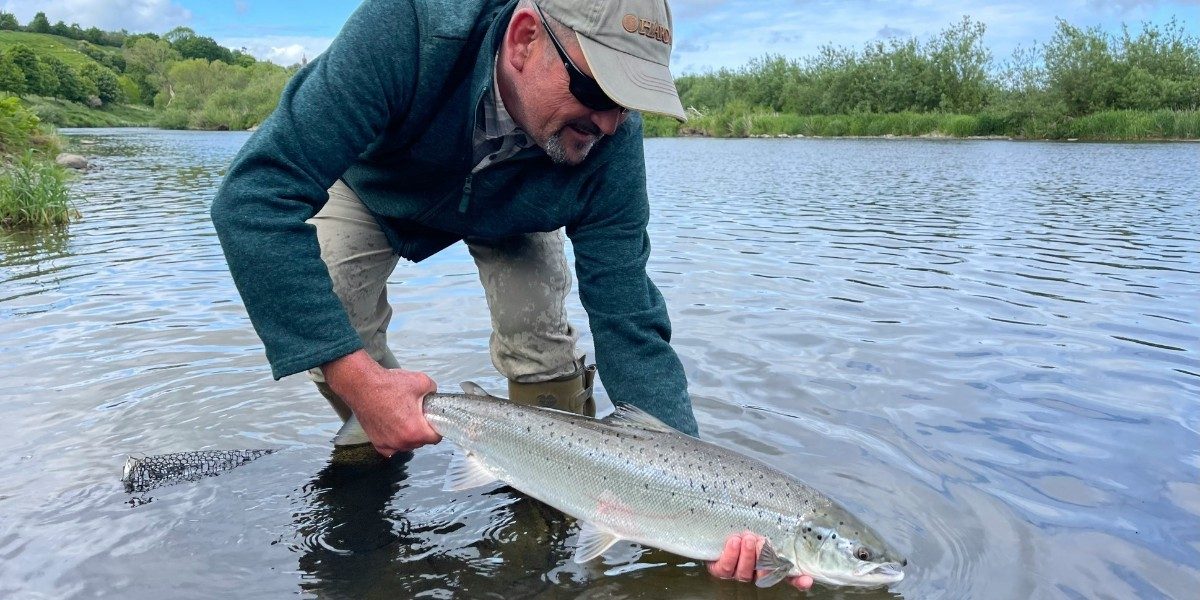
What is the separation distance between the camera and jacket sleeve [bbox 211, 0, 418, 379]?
9.54 feet

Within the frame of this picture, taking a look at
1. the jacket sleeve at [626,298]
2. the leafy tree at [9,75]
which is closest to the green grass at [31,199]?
the jacket sleeve at [626,298]

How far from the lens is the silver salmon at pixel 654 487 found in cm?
311

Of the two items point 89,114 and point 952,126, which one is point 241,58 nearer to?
point 89,114

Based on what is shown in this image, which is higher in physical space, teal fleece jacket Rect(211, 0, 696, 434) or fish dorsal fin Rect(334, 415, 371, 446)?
teal fleece jacket Rect(211, 0, 696, 434)

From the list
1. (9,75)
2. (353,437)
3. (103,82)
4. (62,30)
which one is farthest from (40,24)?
(353,437)

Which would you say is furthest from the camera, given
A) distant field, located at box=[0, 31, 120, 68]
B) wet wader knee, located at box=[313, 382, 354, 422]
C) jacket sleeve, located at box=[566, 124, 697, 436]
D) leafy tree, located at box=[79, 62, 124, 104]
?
distant field, located at box=[0, 31, 120, 68]

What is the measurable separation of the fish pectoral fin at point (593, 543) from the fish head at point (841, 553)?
0.70 m

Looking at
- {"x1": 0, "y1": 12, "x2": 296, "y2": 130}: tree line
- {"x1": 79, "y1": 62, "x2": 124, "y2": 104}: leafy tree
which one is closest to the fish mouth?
{"x1": 0, "y1": 12, "x2": 296, "y2": 130}: tree line

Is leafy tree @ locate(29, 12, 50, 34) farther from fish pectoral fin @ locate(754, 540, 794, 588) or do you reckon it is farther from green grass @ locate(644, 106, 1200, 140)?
fish pectoral fin @ locate(754, 540, 794, 588)

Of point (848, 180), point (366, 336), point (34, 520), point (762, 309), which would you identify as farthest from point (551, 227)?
point (848, 180)

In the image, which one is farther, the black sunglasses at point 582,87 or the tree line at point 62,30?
the tree line at point 62,30

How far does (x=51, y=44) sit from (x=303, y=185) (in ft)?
597

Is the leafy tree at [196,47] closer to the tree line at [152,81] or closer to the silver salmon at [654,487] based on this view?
the tree line at [152,81]

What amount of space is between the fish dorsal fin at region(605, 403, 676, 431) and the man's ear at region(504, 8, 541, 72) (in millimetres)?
1403
